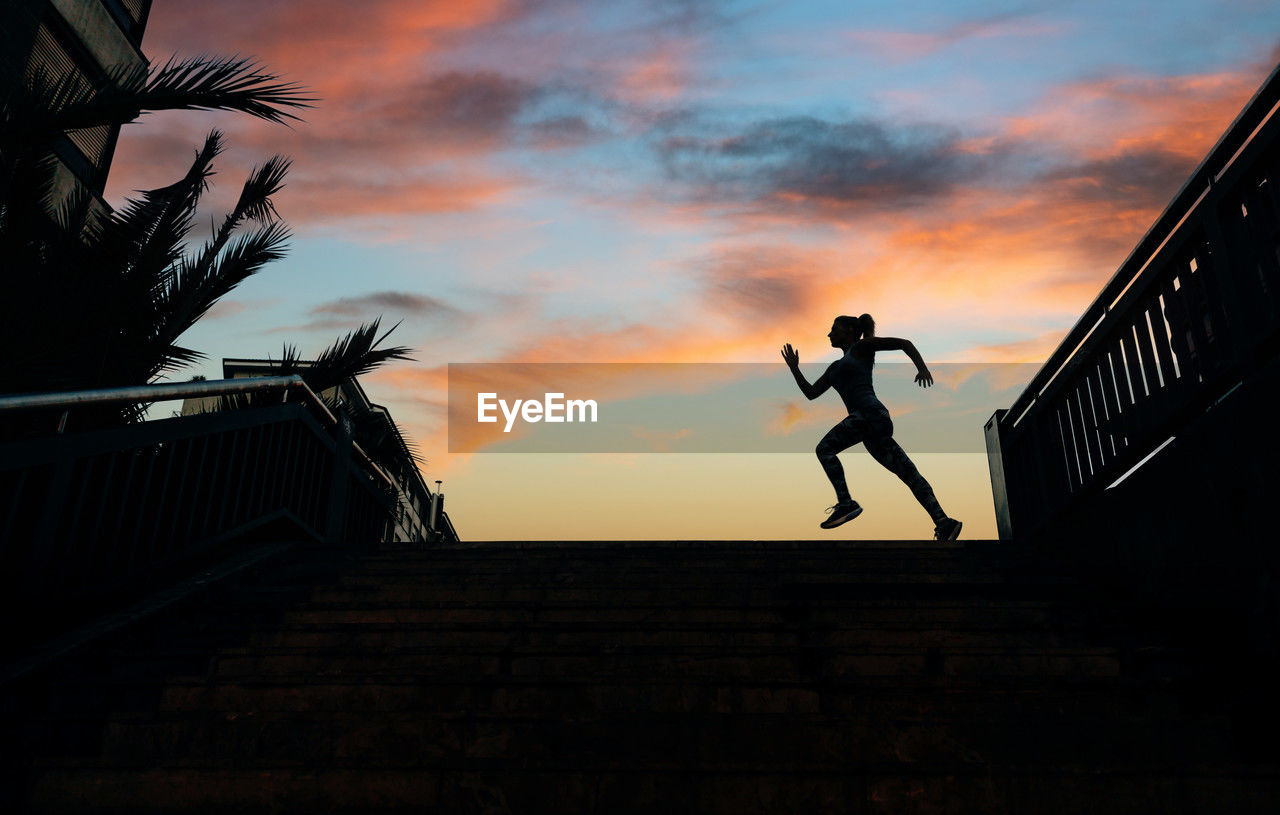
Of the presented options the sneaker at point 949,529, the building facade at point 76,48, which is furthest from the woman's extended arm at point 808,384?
the building facade at point 76,48

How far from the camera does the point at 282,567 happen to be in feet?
20.8

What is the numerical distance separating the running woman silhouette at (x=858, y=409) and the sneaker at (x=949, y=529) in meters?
0.13

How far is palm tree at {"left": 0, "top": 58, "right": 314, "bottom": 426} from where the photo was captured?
7352 millimetres

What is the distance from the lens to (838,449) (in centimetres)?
850

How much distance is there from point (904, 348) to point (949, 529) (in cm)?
166

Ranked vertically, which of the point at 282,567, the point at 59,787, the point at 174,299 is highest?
the point at 174,299

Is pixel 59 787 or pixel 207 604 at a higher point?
pixel 207 604

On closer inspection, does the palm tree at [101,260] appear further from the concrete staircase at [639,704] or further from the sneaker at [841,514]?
the sneaker at [841,514]

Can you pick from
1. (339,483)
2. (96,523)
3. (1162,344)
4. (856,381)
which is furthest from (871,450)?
(96,523)

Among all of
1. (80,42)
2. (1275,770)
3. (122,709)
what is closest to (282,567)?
(122,709)

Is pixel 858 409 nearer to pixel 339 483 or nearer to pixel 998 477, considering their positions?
pixel 998 477

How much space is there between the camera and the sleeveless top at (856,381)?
8445mm

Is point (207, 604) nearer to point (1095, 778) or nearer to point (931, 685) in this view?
point (931, 685)

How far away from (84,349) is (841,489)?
6837 mm
